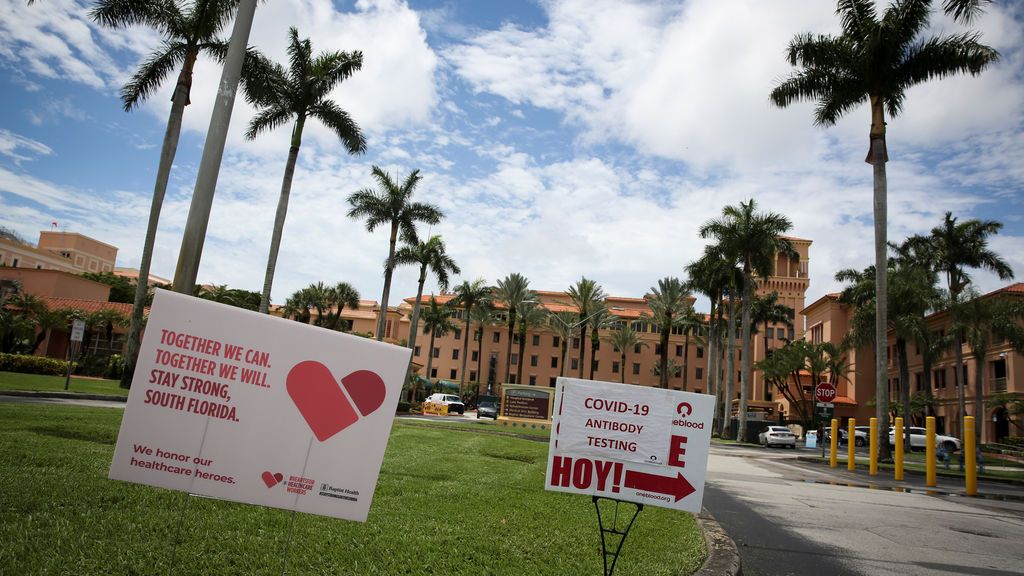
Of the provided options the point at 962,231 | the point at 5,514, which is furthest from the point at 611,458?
the point at 962,231

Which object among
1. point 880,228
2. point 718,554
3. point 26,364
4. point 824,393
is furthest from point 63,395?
point 880,228

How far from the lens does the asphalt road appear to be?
698 centimetres

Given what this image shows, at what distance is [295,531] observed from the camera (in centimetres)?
568

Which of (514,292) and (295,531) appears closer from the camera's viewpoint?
(295,531)

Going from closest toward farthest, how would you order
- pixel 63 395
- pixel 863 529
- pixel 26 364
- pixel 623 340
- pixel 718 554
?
pixel 718 554 < pixel 863 529 < pixel 63 395 < pixel 26 364 < pixel 623 340

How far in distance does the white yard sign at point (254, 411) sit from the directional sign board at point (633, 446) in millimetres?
1705

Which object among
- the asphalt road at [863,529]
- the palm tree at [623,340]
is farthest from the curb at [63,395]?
the palm tree at [623,340]

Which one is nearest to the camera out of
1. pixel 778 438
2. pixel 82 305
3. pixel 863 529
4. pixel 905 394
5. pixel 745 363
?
pixel 863 529

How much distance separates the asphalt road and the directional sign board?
6.80 ft

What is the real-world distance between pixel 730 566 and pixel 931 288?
45.2 m

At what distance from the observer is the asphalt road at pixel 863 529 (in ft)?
22.9

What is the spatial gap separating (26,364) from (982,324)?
186ft

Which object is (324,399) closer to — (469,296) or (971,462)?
(971,462)

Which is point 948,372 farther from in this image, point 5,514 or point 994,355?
point 5,514
